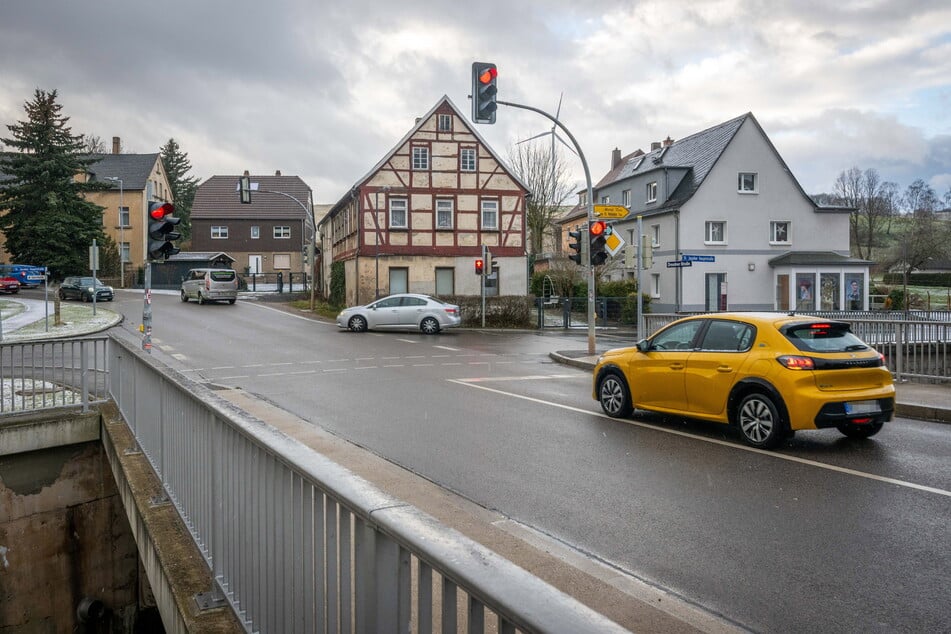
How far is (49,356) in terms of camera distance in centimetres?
1055

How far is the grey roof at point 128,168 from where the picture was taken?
2756 inches

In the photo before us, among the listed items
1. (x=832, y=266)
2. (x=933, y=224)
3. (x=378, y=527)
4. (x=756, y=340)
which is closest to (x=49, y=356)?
(x=756, y=340)

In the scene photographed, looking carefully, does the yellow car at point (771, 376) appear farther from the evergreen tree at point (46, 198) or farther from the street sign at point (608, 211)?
the evergreen tree at point (46, 198)

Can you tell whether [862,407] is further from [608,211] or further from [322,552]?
[608,211]

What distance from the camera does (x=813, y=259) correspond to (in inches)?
1665

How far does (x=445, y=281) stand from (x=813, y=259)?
66.3 ft

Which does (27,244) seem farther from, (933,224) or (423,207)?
(933,224)

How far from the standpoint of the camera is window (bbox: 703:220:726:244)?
142ft

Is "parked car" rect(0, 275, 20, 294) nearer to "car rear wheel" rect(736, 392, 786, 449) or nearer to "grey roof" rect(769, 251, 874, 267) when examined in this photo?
"grey roof" rect(769, 251, 874, 267)

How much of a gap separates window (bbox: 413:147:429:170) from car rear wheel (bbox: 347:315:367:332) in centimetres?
1402

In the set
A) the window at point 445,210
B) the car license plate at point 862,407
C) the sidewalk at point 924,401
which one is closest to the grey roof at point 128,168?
the window at point 445,210

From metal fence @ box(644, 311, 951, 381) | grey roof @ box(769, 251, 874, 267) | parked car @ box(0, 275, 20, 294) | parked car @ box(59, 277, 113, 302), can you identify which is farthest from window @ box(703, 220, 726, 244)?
parked car @ box(0, 275, 20, 294)

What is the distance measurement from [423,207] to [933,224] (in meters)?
52.4

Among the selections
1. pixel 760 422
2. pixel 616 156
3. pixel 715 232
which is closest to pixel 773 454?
pixel 760 422
